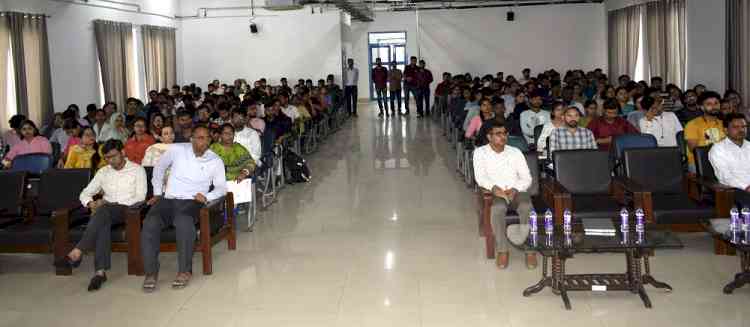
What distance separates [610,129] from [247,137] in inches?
145

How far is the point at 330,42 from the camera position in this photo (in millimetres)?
19484

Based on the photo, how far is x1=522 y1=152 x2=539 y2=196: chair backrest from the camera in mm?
6551

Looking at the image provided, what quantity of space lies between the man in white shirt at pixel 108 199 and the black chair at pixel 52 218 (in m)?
0.16

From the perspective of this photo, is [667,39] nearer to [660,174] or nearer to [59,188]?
[660,174]

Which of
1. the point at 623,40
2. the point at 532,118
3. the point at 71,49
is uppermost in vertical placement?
the point at 623,40

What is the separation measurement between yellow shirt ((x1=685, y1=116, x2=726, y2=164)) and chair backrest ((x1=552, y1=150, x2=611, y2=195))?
4.58 ft

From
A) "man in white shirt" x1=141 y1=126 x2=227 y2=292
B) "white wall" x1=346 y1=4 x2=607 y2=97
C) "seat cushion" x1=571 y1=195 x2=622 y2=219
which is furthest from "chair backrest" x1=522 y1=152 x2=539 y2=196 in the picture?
"white wall" x1=346 y1=4 x2=607 y2=97

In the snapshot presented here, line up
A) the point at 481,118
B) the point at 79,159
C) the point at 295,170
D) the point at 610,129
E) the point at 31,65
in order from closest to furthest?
the point at 79,159, the point at 610,129, the point at 481,118, the point at 295,170, the point at 31,65

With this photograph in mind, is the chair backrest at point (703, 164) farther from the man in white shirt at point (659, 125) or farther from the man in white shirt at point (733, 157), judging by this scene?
the man in white shirt at point (659, 125)

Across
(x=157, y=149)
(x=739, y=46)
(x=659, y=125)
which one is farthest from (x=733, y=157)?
(x=739, y=46)

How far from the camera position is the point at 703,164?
6613 mm

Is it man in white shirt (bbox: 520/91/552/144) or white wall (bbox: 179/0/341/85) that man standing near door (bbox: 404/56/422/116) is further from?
man in white shirt (bbox: 520/91/552/144)

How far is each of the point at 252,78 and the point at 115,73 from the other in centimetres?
490

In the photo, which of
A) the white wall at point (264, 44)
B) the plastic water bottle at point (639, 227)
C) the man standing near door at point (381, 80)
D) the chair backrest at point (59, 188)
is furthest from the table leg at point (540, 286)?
the white wall at point (264, 44)
